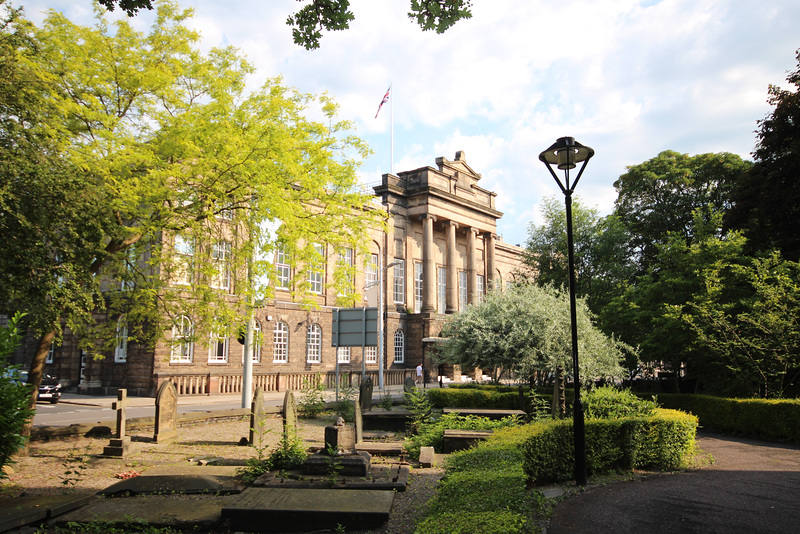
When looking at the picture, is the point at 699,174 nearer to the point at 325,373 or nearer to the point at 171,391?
the point at 325,373

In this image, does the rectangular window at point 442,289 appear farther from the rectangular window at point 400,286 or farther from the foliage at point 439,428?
the foliage at point 439,428

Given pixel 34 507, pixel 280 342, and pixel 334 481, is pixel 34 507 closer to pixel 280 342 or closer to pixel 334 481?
pixel 334 481

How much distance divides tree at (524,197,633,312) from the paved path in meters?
19.4

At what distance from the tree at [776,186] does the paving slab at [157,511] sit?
810 inches

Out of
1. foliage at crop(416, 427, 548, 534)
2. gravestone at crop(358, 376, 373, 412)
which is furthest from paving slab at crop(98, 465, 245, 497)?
gravestone at crop(358, 376, 373, 412)

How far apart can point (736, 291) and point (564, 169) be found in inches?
526

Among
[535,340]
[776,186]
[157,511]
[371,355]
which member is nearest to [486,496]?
[157,511]

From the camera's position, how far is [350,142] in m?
17.1

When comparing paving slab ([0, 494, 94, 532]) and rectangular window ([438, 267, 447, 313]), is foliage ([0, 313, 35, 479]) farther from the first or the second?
rectangular window ([438, 267, 447, 313])

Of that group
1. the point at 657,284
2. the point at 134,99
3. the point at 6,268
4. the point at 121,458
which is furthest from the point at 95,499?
the point at 657,284

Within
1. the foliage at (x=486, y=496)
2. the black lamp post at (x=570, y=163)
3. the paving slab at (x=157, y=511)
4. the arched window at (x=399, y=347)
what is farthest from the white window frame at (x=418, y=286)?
the paving slab at (x=157, y=511)

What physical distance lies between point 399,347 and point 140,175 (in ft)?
115

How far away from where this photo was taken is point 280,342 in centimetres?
3556

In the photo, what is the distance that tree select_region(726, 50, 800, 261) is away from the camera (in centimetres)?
2020
